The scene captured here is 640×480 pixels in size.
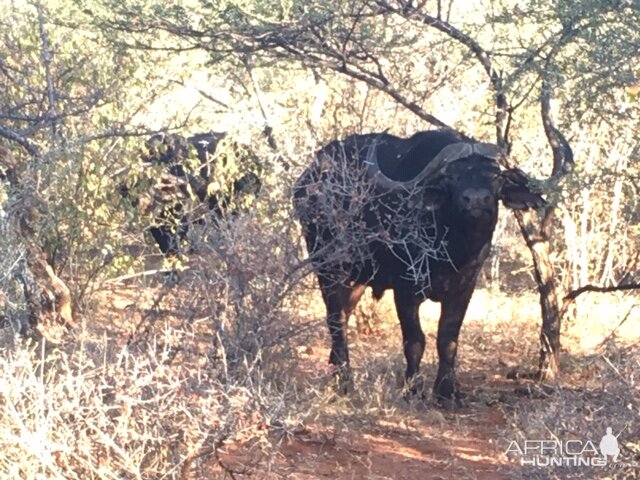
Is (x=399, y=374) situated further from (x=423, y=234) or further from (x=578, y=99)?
(x=578, y=99)

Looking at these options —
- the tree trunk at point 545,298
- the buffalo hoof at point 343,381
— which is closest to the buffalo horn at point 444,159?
the tree trunk at point 545,298

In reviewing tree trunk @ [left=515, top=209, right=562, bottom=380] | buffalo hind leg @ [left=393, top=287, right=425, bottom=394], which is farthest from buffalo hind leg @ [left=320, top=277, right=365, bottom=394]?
tree trunk @ [left=515, top=209, right=562, bottom=380]

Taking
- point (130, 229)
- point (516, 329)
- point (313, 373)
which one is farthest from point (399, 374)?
point (130, 229)

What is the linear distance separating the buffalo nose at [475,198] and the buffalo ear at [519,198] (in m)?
0.34

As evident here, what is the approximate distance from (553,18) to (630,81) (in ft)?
3.21

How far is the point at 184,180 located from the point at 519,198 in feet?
9.23

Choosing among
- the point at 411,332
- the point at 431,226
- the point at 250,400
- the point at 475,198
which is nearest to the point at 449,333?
the point at 411,332

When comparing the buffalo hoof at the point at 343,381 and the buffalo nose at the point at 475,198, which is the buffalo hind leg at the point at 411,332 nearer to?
the buffalo hoof at the point at 343,381

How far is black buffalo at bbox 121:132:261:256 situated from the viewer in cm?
927

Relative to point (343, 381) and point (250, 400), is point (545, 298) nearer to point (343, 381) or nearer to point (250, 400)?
point (343, 381)

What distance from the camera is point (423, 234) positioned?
316 inches

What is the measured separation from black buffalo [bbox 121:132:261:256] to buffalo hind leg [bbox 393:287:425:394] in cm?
164

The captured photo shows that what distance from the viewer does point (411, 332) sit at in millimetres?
8234

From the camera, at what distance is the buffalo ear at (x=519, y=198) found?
809 cm
